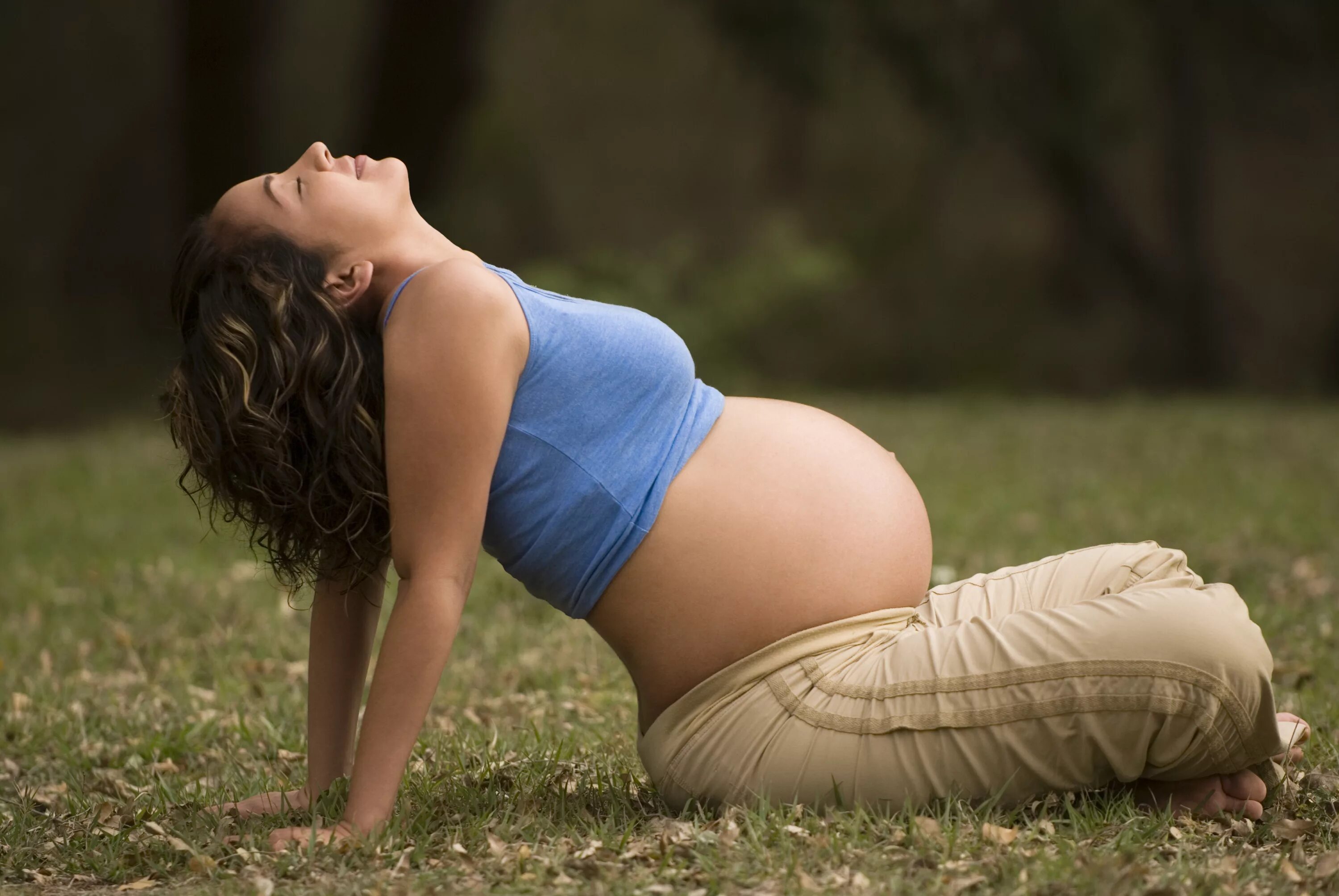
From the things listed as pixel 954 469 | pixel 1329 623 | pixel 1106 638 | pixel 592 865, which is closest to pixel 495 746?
pixel 592 865

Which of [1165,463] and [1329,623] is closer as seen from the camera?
[1329,623]

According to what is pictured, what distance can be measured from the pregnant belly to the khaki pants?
0.04 meters

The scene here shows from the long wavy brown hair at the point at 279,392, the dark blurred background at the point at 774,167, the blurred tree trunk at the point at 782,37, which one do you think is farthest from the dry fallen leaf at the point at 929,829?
the blurred tree trunk at the point at 782,37

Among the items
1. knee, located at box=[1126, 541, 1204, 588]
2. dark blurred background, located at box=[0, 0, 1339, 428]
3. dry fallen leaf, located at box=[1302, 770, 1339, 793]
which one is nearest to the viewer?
knee, located at box=[1126, 541, 1204, 588]

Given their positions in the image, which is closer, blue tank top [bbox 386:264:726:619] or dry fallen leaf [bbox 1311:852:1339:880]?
dry fallen leaf [bbox 1311:852:1339:880]

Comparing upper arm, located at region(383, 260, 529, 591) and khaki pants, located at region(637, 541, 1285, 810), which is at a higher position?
upper arm, located at region(383, 260, 529, 591)

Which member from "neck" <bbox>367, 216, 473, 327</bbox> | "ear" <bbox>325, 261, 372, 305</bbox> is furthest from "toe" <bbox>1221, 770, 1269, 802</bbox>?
"ear" <bbox>325, 261, 372, 305</bbox>

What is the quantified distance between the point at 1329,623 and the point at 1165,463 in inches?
168

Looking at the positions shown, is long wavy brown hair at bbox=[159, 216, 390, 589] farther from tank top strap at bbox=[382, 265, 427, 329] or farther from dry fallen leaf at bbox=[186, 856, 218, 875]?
dry fallen leaf at bbox=[186, 856, 218, 875]

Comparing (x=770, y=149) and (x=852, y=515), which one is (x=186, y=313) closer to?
(x=852, y=515)

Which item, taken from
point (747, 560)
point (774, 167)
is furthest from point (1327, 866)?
point (774, 167)

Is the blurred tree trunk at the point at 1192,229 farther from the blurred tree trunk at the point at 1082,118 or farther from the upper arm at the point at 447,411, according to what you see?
the upper arm at the point at 447,411

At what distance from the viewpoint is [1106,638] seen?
2.29 m

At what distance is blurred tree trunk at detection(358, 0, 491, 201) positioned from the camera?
1299 centimetres
